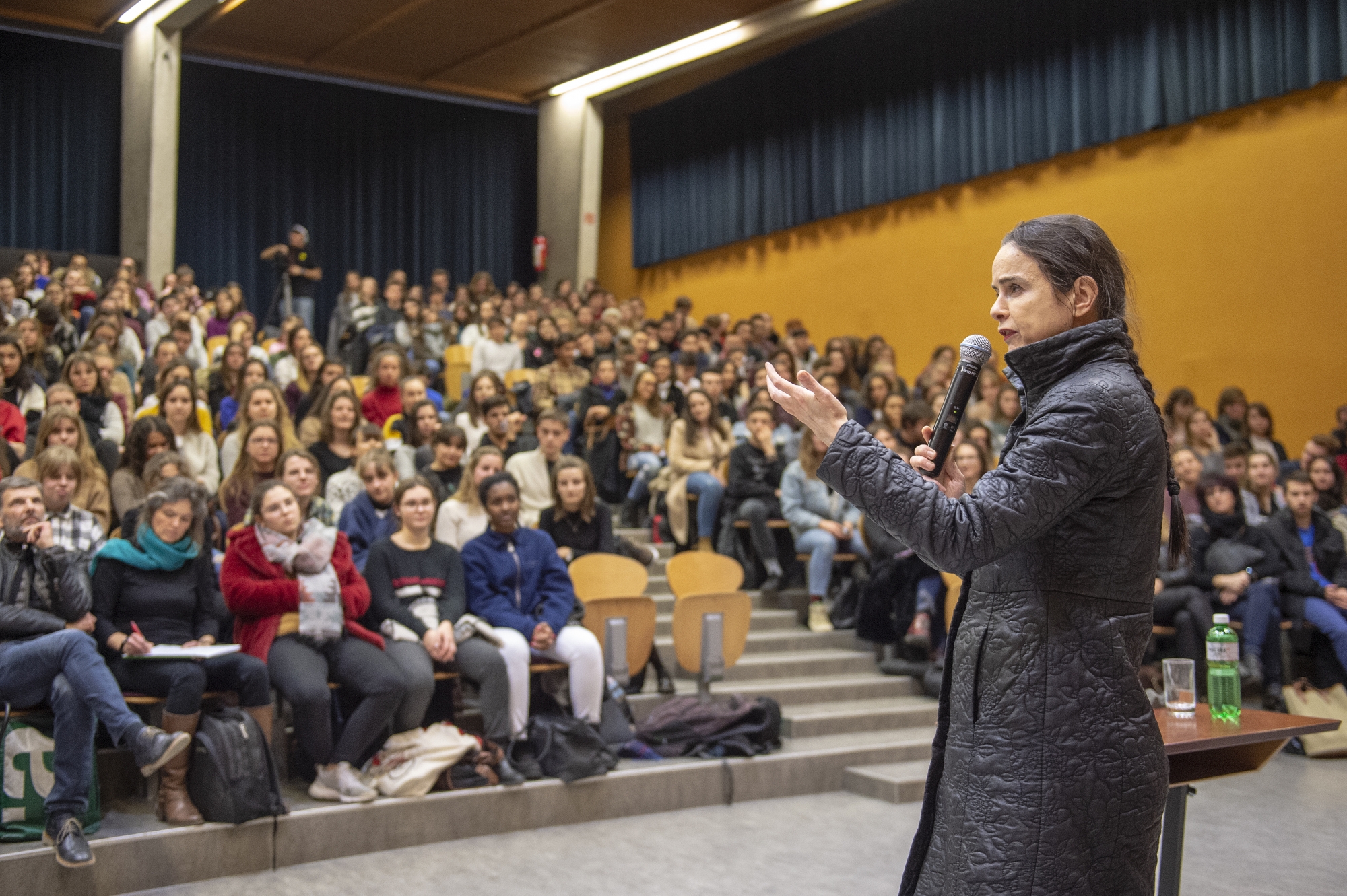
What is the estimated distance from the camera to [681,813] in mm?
4508

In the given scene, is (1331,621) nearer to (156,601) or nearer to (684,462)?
(684,462)

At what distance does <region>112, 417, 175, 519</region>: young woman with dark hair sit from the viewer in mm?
5121

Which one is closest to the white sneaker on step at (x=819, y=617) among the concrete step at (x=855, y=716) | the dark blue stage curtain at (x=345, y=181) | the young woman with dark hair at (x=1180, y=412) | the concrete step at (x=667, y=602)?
the concrete step at (x=667, y=602)

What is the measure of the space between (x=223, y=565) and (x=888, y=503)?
3401 mm

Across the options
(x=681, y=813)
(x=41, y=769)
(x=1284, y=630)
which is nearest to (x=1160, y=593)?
(x=1284, y=630)

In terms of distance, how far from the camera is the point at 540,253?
13703 millimetres

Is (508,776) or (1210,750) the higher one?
(1210,750)

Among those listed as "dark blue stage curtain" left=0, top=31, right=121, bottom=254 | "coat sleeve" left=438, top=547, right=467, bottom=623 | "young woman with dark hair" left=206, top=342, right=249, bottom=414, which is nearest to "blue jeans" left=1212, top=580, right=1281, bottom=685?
"coat sleeve" left=438, top=547, right=467, bottom=623

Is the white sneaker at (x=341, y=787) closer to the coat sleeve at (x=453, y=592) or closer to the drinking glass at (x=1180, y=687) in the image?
the coat sleeve at (x=453, y=592)

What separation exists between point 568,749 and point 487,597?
72 cm

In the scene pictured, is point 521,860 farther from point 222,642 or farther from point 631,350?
point 631,350

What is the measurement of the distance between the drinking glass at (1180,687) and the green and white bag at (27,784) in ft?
9.79

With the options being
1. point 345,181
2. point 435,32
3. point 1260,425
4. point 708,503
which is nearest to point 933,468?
point 708,503

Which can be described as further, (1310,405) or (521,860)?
(1310,405)
